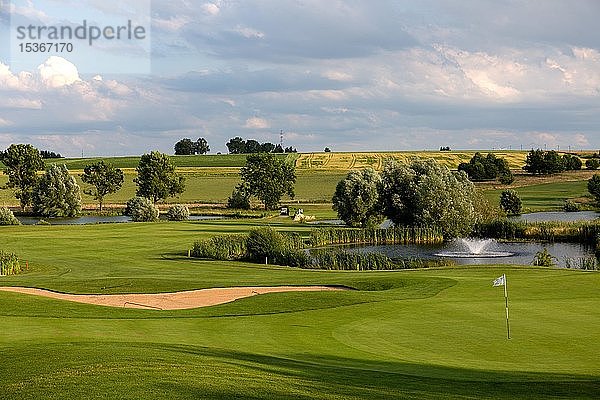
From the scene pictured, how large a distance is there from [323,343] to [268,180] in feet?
309

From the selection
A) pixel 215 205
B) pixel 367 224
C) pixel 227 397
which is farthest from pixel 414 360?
pixel 215 205

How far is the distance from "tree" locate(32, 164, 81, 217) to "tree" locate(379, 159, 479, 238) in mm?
52826

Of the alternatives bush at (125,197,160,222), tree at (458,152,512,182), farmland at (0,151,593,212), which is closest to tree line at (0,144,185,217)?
farmland at (0,151,593,212)

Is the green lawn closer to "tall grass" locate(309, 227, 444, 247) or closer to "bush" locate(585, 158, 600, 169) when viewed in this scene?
"bush" locate(585, 158, 600, 169)

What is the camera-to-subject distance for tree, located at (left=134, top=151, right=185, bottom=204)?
112062mm

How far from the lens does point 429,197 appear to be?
68.6 m

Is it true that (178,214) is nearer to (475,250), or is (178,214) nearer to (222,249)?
(222,249)

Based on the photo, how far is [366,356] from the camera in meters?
17.4

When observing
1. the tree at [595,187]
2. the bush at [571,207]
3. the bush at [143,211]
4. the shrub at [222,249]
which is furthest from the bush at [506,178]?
the shrub at [222,249]

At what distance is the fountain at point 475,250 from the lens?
59025 mm

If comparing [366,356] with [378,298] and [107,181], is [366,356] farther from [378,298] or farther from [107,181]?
[107,181]

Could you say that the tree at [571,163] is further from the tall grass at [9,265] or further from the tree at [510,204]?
the tall grass at [9,265]

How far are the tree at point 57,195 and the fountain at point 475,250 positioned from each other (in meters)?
61.0

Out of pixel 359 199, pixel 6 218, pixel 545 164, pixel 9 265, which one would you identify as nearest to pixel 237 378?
pixel 9 265
